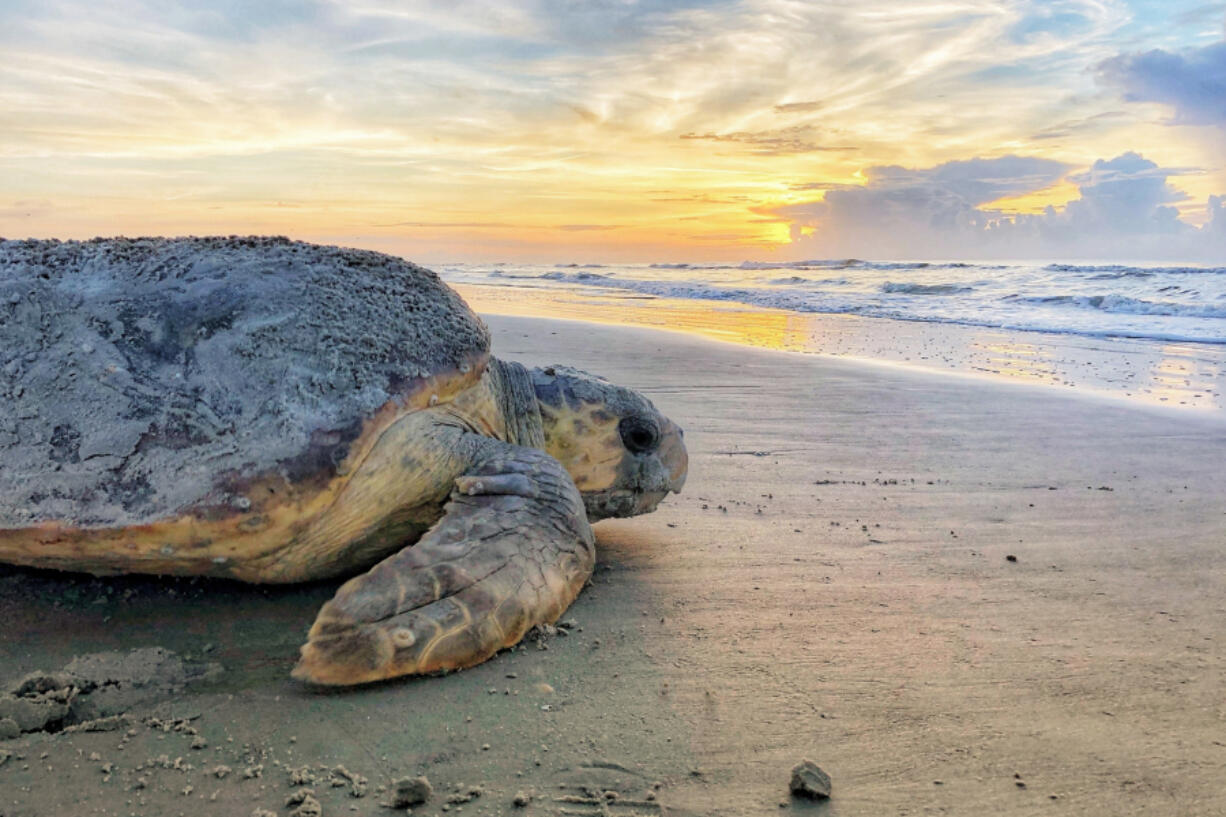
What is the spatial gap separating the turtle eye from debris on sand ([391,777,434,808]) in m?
2.18

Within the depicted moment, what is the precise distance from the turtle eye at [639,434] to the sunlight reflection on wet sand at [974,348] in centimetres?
572

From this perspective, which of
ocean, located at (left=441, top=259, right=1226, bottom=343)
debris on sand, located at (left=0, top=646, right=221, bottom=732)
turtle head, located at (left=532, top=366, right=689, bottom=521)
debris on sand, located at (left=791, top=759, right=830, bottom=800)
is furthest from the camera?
ocean, located at (left=441, top=259, right=1226, bottom=343)

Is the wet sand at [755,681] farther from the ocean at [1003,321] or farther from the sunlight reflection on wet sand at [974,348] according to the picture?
the ocean at [1003,321]

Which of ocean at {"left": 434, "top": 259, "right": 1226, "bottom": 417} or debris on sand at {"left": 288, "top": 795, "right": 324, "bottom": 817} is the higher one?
ocean at {"left": 434, "top": 259, "right": 1226, "bottom": 417}

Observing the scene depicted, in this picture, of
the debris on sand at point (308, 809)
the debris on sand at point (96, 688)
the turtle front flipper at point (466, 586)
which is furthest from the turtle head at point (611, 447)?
the debris on sand at point (308, 809)

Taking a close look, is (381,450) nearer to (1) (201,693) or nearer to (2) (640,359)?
(1) (201,693)

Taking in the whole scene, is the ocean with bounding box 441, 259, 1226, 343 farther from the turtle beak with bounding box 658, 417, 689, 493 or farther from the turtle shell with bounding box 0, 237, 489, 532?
the turtle shell with bounding box 0, 237, 489, 532

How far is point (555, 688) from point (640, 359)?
761 cm

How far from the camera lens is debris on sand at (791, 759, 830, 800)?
5.92ft

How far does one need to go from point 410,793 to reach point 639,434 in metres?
2.26

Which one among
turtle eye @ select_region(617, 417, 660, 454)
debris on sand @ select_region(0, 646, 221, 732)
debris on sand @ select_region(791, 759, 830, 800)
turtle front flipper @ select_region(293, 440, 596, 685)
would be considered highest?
turtle eye @ select_region(617, 417, 660, 454)

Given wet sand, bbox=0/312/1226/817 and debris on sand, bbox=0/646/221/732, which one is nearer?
wet sand, bbox=0/312/1226/817

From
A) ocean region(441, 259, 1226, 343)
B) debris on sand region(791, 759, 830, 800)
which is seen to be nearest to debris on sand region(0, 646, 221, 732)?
debris on sand region(791, 759, 830, 800)

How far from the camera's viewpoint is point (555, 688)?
2.27m
